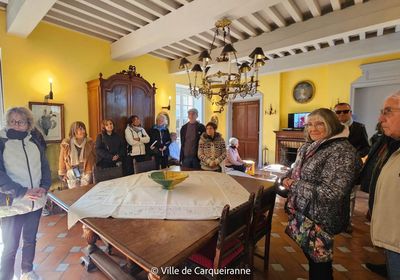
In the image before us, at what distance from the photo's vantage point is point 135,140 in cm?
342

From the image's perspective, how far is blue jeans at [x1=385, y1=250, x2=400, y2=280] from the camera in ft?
3.11

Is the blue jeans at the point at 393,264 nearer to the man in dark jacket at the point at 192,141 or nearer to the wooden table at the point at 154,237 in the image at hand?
the wooden table at the point at 154,237

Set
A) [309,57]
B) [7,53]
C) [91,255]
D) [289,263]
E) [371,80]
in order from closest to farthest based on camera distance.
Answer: [91,255] → [289,263] → [7,53] → [309,57] → [371,80]

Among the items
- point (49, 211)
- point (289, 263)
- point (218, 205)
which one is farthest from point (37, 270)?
point (289, 263)

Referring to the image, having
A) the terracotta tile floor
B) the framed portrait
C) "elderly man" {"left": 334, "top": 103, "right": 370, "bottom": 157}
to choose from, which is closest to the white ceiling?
the framed portrait

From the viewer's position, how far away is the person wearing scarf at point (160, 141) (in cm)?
379

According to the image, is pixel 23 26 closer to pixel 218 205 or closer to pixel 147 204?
pixel 147 204

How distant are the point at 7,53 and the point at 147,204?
294 cm

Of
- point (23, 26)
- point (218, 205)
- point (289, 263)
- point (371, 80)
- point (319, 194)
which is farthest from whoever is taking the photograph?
point (371, 80)

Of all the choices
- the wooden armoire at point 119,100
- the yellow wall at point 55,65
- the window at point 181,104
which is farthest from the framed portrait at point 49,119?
the window at point 181,104

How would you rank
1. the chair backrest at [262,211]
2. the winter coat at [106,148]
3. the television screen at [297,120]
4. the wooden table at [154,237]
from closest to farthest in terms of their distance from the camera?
the wooden table at [154,237] < the chair backrest at [262,211] < the winter coat at [106,148] < the television screen at [297,120]

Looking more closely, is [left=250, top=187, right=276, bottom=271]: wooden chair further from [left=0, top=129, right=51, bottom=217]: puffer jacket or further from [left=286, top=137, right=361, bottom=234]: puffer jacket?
[left=0, top=129, right=51, bottom=217]: puffer jacket

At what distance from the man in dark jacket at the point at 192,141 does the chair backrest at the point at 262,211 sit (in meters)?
1.54

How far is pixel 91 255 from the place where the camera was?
172 cm
